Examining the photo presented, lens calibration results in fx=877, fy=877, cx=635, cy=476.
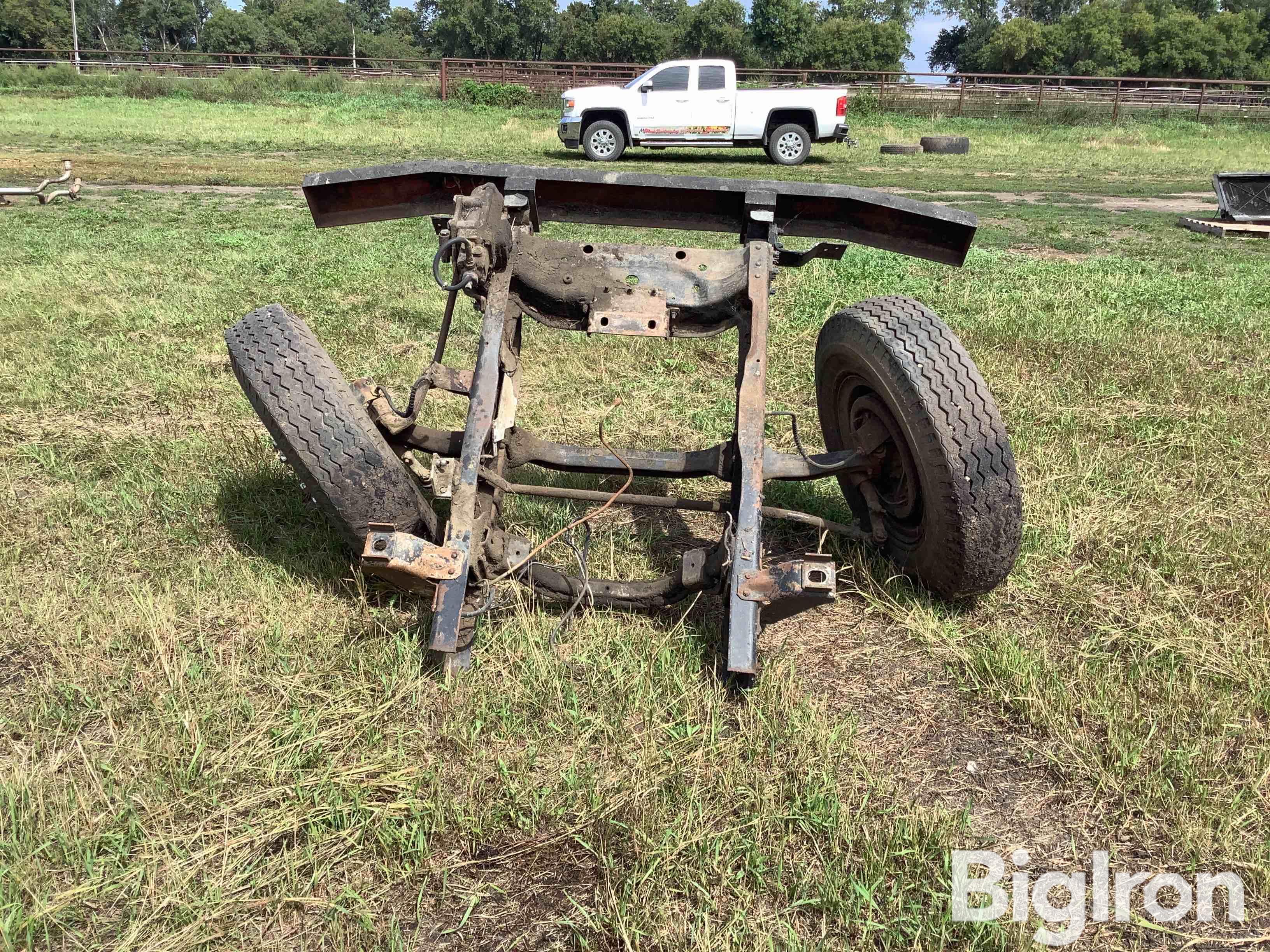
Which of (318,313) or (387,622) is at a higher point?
(318,313)

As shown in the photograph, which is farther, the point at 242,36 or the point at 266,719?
the point at 242,36

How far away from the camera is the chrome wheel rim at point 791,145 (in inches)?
742

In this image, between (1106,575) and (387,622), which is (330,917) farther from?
(1106,575)

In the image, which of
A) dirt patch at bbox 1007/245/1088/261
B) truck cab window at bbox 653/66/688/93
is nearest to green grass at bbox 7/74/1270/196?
truck cab window at bbox 653/66/688/93

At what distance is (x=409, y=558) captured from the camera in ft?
8.67

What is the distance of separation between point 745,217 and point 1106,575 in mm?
2056

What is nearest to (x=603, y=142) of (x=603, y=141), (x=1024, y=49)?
(x=603, y=141)

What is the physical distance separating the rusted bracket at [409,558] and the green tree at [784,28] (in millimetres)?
87765

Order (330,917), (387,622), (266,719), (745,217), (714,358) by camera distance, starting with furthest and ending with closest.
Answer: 1. (714,358)
2. (745,217)
3. (387,622)
4. (266,719)
5. (330,917)

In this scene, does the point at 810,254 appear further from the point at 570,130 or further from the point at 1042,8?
the point at 1042,8

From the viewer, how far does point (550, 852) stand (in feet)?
7.33

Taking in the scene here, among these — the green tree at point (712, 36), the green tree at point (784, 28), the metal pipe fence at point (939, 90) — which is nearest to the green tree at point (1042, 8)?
the green tree at point (784, 28)

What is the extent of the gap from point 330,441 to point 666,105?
1807cm

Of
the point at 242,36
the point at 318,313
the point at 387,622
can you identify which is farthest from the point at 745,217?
the point at 242,36
